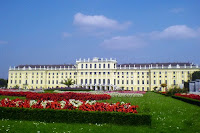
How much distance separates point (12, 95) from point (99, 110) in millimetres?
16739

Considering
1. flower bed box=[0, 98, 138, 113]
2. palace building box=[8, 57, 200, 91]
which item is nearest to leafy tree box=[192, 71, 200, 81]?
palace building box=[8, 57, 200, 91]

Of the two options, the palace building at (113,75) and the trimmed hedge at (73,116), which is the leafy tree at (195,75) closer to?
the palace building at (113,75)

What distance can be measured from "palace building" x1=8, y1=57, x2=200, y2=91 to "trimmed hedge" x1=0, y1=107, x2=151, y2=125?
53.2 metres

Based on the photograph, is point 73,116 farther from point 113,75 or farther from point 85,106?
point 113,75

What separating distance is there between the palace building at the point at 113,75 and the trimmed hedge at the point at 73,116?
53.2 m

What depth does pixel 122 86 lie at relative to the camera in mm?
65125

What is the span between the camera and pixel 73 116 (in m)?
8.70

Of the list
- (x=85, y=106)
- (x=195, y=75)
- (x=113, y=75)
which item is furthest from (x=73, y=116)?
(x=113, y=75)

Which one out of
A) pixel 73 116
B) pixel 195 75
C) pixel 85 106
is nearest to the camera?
pixel 73 116

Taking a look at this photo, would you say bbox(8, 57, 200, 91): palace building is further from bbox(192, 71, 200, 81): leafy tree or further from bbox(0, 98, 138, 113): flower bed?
bbox(0, 98, 138, 113): flower bed

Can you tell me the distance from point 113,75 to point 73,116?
56.6 m

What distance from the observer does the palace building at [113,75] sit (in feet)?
206

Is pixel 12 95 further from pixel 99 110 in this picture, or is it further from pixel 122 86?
pixel 122 86

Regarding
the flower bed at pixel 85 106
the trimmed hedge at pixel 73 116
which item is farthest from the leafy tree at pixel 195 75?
the trimmed hedge at pixel 73 116
